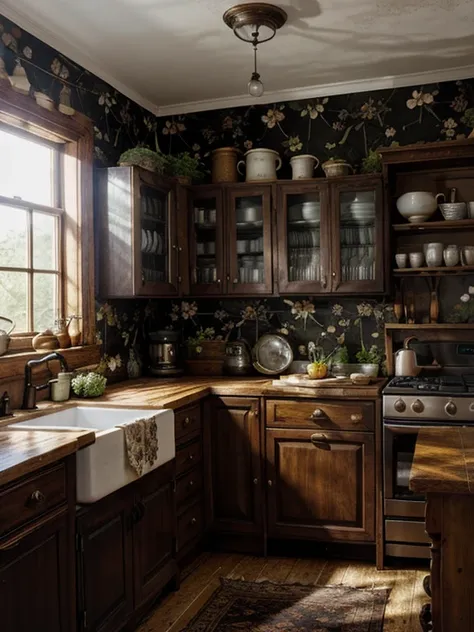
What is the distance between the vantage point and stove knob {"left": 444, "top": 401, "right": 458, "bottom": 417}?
340 centimetres

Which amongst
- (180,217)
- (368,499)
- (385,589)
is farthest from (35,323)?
(385,589)

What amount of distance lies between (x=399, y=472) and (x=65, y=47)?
2823mm

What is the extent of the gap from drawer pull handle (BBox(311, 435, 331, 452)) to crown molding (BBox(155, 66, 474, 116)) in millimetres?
2197

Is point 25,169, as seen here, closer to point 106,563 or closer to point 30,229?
point 30,229

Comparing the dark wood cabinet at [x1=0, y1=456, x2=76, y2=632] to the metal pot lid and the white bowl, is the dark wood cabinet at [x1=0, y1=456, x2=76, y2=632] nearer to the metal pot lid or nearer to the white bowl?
the metal pot lid

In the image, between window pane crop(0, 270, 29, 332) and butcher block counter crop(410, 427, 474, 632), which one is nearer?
butcher block counter crop(410, 427, 474, 632)

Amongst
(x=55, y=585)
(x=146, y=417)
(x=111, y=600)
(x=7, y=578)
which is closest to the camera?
(x=7, y=578)

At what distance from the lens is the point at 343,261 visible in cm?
397

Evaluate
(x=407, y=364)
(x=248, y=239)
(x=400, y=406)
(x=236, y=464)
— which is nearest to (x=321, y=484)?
(x=236, y=464)

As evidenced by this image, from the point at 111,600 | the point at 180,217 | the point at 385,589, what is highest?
the point at 180,217

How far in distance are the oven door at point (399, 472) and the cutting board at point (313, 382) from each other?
34 cm

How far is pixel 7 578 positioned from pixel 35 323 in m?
1.71

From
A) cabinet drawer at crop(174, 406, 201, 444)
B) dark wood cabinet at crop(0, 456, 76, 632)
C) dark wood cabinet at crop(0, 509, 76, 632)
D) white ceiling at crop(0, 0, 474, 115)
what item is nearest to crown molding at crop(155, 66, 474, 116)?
white ceiling at crop(0, 0, 474, 115)

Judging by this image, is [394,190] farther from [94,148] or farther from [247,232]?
[94,148]
